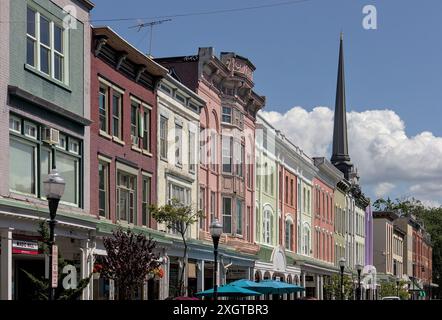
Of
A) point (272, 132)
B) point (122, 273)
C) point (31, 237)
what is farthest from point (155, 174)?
point (272, 132)

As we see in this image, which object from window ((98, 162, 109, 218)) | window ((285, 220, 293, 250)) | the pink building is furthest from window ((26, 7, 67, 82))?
window ((285, 220, 293, 250))

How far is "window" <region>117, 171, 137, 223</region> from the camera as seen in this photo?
3193 cm

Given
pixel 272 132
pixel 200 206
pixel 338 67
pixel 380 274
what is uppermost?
pixel 338 67

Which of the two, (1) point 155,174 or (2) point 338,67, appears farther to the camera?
(2) point 338,67

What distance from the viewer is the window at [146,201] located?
34.2 metres

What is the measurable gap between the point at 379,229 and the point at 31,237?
82101 mm

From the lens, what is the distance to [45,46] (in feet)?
83.0

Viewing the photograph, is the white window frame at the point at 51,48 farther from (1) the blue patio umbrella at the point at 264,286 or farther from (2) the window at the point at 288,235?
(2) the window at the point at 288,235

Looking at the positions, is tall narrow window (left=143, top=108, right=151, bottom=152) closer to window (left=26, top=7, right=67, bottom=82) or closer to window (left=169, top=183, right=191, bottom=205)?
window (left=169, top=183, right=191, bottom=205)

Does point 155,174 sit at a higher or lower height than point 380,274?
higher
